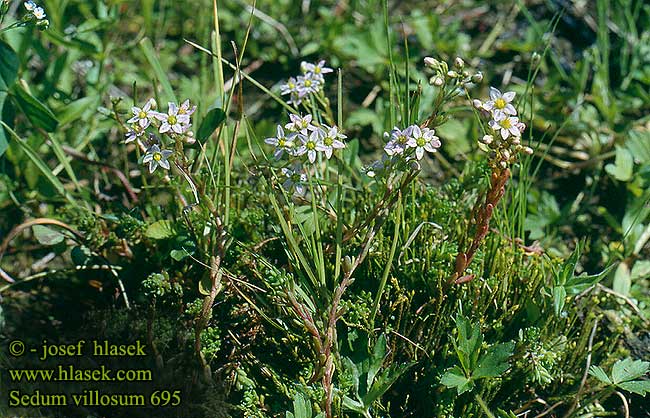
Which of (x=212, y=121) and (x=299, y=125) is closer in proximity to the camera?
(x=299, y=125)

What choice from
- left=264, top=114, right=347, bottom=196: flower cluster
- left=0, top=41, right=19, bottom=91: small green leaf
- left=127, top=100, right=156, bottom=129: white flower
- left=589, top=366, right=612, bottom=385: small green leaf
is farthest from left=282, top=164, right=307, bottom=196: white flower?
left=0, top=41, right=19, bottom=91: small green leaf

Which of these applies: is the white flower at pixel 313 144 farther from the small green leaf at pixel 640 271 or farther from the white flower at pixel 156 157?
the small green leaf at pixel 640 271

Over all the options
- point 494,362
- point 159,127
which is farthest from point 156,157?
point 494,362

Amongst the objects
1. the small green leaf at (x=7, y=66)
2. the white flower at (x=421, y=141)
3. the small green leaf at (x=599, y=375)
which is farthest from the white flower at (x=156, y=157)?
the small green leaf at (x=599, y=375)

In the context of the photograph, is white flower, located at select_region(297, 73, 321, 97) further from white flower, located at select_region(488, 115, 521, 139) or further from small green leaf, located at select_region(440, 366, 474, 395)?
small green leaf, located at select_region(440, 366, 474, 395)

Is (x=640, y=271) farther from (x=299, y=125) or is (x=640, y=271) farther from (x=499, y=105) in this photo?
(x=299, y=125)
